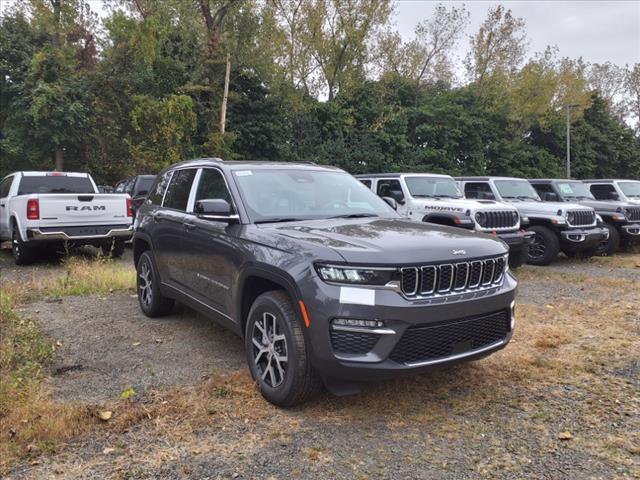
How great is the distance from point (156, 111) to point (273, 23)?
420 inches

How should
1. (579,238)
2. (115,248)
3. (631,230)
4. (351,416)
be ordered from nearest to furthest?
1. (351,416)
2. (579,238)
3. (115,248)
4. (631,230)

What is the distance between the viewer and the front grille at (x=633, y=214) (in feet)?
40.4

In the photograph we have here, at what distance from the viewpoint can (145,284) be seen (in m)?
6.16

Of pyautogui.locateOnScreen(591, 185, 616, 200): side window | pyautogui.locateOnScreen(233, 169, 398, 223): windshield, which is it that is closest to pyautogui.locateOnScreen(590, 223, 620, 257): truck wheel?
pyautogui.locateOnScreen(591, 185, 616, 200): side window

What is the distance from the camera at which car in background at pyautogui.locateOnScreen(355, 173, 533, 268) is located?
8883mm

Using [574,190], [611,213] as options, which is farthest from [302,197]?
[574,190]

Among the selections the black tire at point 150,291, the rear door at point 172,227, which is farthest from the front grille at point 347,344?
the black tire at point 150,291

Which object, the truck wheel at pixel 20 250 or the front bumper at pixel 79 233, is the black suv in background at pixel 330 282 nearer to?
the front bumper at pixel 79 233

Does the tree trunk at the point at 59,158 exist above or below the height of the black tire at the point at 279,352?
above

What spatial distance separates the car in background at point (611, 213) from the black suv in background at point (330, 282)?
31.5 feet

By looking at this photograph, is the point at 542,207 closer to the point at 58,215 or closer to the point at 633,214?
the point at 633,214

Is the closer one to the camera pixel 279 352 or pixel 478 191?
pixel 279 352

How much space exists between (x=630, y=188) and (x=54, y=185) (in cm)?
1465

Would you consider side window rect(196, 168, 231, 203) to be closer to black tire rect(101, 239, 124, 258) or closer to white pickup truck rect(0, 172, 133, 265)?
Answer: white pickup truck rect(0, 172, 133, 265)
